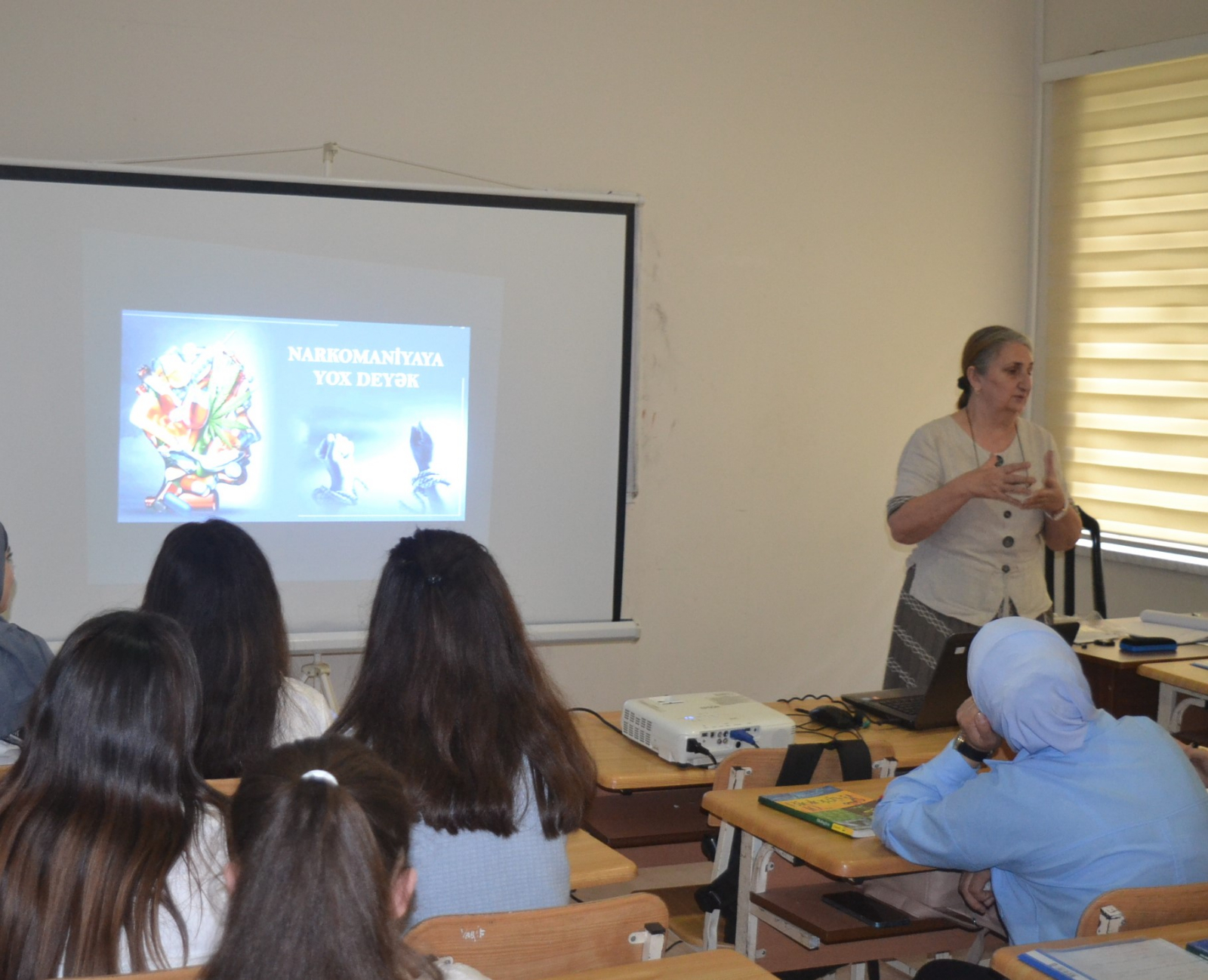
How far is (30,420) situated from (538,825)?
2496 mm

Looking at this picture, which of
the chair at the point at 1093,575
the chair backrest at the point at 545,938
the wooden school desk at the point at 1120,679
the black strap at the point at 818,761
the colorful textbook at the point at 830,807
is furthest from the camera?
the chair at the point at 1093,575

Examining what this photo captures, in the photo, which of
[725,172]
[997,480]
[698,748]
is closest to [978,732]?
[698,748]

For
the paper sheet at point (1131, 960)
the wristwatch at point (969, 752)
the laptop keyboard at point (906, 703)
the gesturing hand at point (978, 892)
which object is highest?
the wristwatch at point (969, 752)

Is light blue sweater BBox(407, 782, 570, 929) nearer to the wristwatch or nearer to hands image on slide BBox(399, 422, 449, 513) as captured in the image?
the wristwatch

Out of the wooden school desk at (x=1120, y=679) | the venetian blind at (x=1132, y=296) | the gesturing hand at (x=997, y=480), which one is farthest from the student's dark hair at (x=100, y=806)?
the venetian blind at (x=1132, y=296)

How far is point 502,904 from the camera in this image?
1.78 metres

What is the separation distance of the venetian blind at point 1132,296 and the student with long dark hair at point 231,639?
381 cm

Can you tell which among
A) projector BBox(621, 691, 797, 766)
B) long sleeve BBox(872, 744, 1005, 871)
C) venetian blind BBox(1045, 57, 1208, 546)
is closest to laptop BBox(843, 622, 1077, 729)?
projector BBox(621, 691, 797, 766)

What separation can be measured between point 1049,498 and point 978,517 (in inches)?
8.2

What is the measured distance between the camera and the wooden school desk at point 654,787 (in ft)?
8.39

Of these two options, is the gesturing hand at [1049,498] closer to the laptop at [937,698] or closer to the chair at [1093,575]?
the laptop at [937,698]

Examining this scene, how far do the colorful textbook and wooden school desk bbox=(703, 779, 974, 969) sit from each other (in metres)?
0.01

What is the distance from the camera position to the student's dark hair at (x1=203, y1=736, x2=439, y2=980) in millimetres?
957

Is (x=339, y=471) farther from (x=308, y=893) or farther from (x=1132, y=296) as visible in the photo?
(x=1132, y=296)
